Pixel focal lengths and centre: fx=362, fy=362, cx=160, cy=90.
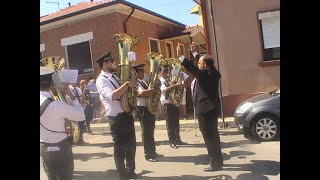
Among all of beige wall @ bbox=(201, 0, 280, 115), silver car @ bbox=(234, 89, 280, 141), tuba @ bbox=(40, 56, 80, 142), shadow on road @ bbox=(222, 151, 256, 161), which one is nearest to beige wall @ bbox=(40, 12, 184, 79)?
tuba @ bbox=(40, 56, 80, 142)

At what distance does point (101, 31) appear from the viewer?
3.45 meters

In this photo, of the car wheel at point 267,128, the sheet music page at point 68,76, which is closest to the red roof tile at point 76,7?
the sheet music page at point 68,76

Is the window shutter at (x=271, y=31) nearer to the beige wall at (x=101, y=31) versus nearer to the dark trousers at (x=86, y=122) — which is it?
the beige wall at (x=101, y=31)

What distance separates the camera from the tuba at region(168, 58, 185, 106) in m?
3.89

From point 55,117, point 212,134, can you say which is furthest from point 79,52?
point 212,134

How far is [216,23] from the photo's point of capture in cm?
349

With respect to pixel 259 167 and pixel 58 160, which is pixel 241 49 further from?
pixel 58 160

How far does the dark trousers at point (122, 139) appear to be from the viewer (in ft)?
11.9

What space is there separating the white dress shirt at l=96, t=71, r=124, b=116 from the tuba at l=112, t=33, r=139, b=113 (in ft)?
0.20

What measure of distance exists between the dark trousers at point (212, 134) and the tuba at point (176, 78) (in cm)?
55

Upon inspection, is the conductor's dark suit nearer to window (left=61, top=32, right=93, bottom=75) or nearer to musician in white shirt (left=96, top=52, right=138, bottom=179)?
musician in white shirt (left=96, top=52, right=138, bottom=179)
